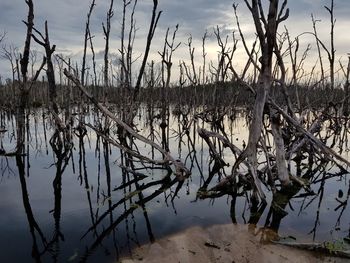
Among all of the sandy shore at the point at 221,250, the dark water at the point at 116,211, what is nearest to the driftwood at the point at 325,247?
the sandy shore at the point at 221,250

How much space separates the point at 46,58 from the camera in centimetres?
1238

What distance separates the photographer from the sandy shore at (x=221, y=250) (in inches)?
188

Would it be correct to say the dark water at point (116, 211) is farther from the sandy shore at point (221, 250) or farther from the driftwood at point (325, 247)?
the driftwood at point (325, 247)

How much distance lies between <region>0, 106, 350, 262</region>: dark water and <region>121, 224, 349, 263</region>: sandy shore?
350 millimetres

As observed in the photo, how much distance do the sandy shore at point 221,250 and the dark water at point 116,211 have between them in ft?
1.15

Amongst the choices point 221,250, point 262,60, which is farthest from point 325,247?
point 262,60

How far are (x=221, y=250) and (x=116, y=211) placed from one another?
8.52 feet

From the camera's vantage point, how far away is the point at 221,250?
5.01 m

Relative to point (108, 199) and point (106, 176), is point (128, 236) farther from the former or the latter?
point (106, 176)

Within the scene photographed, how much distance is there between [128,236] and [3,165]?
727 cm

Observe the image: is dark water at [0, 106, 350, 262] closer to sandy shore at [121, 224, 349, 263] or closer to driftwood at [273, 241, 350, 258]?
sandy shore at [121, 224, 349, 263]

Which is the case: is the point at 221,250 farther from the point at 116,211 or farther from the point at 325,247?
the point at 116,211

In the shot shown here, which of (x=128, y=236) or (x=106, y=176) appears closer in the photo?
(x=128, y=236)

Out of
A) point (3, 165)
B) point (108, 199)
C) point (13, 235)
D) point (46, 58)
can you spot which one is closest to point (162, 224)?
point (108, 199)
